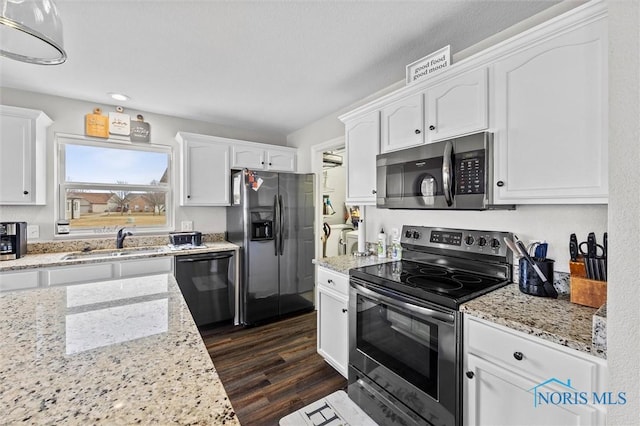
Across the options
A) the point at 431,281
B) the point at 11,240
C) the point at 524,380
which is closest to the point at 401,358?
the point at 431,281

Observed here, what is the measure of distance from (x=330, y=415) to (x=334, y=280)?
0.86 metres

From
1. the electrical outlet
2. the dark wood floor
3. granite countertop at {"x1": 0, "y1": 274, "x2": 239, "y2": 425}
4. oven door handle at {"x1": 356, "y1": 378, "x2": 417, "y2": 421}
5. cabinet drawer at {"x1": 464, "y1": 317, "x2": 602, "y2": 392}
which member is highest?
the electrical outlet

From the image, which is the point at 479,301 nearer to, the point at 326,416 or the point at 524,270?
the point at 524,270

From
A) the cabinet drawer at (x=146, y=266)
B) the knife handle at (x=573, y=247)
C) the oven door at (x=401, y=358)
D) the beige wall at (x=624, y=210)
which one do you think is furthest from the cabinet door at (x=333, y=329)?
the cabinet drawer at (x=146, y=266)

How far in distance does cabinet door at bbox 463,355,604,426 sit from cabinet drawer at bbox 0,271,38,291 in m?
3.18

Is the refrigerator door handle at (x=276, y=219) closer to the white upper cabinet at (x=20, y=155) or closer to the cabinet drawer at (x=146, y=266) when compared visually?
the cabinet drawer at (x=146, y=266)

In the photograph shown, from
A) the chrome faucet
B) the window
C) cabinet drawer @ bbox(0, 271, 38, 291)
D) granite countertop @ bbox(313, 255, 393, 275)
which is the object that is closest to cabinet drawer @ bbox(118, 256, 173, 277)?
the chrome faucet

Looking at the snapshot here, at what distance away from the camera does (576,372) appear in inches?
39.0

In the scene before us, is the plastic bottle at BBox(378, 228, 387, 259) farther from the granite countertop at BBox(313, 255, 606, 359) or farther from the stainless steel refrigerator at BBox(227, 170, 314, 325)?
the stainless steel refrigerator at BBox(227, 170, 314, 325)

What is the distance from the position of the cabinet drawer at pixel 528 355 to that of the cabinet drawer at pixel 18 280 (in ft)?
10.4

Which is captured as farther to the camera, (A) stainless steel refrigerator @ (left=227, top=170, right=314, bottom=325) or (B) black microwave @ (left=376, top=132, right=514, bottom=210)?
(A) stainless steel refrigerator @ (left=227, top=170, right=314, bottom=325)

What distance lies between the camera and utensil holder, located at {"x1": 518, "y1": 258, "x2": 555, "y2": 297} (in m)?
1.40

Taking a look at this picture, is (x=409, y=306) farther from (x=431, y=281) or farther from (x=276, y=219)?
(x=276, y=219)

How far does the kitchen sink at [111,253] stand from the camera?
2627mm
